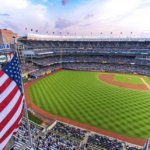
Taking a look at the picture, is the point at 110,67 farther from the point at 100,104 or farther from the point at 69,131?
the point at 69,131

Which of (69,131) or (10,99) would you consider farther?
(69,131)

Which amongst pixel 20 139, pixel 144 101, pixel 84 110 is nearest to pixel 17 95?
pixel 20 139

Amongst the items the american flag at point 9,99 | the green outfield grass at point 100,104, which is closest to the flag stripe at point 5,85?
the american flag at point 9,99

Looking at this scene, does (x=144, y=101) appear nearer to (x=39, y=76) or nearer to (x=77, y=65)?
(x=39, y=76)

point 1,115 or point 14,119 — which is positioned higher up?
point 1,115

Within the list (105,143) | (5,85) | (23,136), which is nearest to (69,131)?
(105,143)

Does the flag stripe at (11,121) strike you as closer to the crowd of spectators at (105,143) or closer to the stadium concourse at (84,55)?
the crowd of spectators at (105,143)
